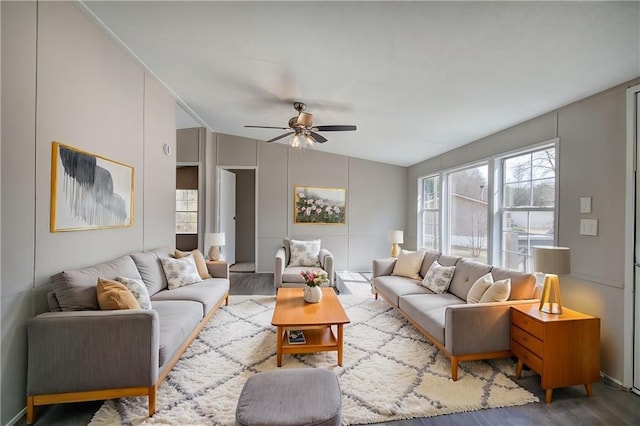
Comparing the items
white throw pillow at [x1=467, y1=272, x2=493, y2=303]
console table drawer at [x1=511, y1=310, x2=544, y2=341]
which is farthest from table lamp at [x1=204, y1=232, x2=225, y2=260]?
console table drawer at [x1=511, y1=310, x2=544, y2=341]

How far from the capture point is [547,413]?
6.14 feet

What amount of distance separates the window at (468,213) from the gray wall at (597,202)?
1.19 meters

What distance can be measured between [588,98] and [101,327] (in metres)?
4.16

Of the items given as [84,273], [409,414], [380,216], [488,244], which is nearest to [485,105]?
[488,244]

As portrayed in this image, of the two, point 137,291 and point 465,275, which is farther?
point 465,275

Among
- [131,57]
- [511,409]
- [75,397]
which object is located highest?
[131,57]

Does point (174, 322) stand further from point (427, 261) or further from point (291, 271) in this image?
point (427, 261)

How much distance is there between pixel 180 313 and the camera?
2416mm

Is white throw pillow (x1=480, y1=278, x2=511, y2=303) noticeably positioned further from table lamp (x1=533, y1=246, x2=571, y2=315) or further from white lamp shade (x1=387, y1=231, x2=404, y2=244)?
white lamp shade (x1=387, y1=231, x2=404, y2=244)

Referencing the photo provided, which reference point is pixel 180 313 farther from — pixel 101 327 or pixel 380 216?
pixel 380 216

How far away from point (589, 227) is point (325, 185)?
13.9 ft

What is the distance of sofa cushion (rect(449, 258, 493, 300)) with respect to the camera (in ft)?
9.62

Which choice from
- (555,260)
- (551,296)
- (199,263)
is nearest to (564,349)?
(551,296)

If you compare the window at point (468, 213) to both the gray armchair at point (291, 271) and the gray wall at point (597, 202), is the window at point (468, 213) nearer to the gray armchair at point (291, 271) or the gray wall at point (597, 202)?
the gray wall at point (597, 202)
